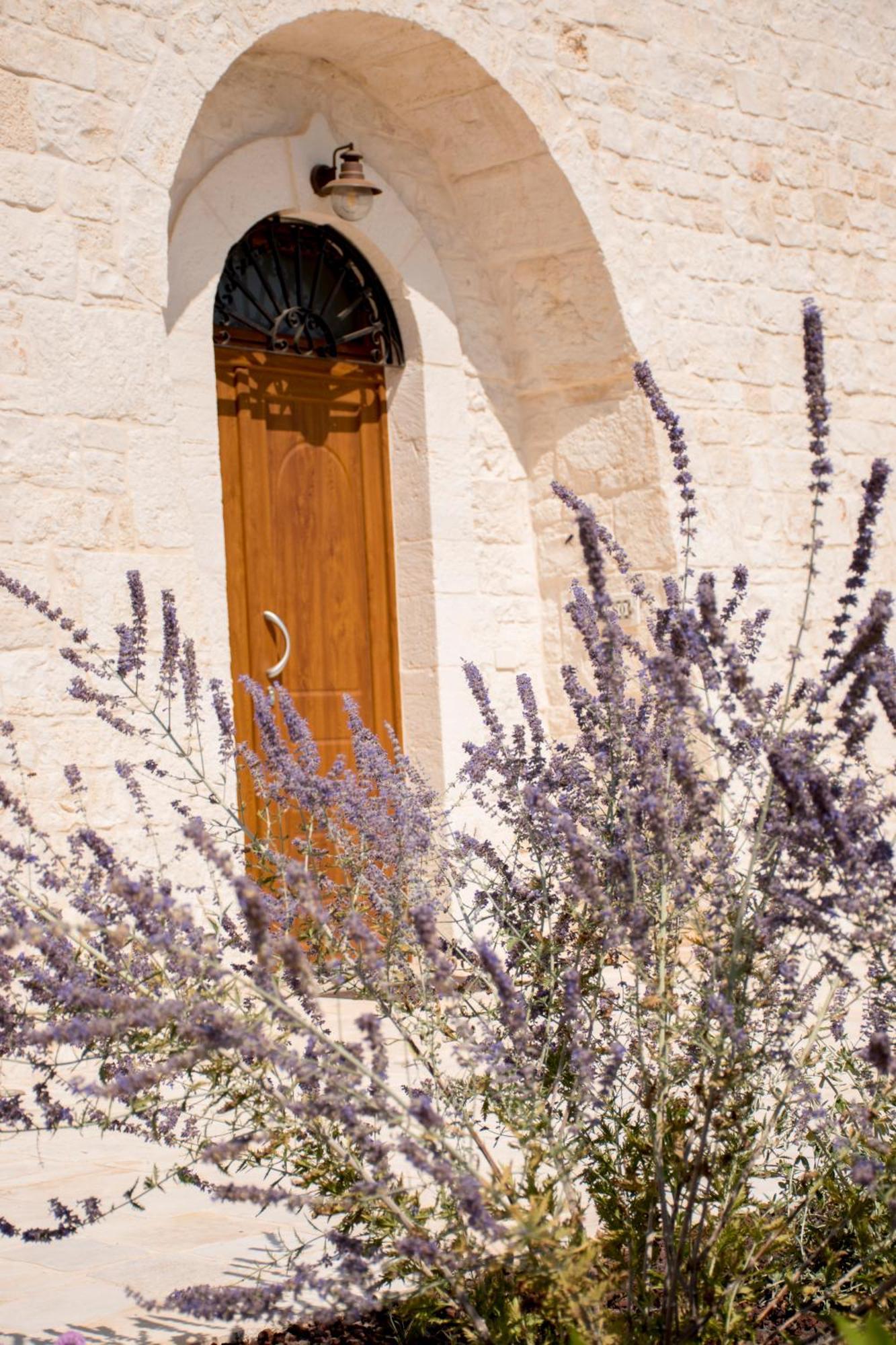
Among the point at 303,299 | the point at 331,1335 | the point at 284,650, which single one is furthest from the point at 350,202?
the point at 331,1335

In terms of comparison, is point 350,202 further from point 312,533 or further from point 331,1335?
point 331,1335

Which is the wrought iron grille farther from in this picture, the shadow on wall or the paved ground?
the paved ground

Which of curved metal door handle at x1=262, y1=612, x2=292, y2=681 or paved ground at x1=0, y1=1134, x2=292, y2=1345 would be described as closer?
paved ground at x1=0, y1=1134, x2=292, y2=1345

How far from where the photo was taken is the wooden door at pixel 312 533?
6035 mm

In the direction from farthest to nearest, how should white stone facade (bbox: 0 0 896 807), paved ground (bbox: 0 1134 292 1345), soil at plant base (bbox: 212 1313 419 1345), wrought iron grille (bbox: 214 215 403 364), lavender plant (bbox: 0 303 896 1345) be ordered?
1. wrought iron grille (bbox: 214 215 403 364)
2. white stone facade (bbox: 0 0 896 807)
3. paved ground (bbox: 0 1134 292 1345)
4. soil at plant base (bbox: 212 1313 419 1345)
5. lavender plant (bbox: 0 303 896 1345)

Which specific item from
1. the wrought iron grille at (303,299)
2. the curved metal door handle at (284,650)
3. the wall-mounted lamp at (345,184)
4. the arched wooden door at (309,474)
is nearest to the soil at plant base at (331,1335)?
the arched wooden door at (309,474)

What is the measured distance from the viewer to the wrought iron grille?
19.8ft

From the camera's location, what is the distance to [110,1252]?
109 inches

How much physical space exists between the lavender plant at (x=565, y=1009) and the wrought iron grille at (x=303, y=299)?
12.8 feet

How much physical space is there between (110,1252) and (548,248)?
4764 millimetres

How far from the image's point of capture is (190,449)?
5.59 meters

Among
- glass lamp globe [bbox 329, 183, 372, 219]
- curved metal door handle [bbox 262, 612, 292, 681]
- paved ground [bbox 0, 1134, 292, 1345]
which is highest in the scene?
glass lamp globe [bbox 329, 183, 372, 219]

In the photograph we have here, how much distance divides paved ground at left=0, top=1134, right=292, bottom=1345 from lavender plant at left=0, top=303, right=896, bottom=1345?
0.28 metres

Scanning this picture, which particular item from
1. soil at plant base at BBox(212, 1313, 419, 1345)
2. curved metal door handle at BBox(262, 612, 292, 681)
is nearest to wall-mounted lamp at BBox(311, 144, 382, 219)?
curved metal door handle at BBox(262, 612, 292, 681)
